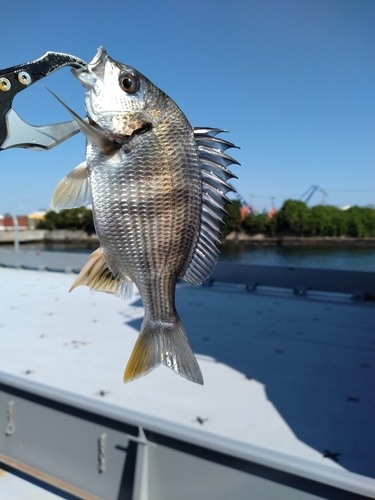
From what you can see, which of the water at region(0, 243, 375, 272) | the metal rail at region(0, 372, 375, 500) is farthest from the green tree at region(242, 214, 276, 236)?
the metal rail at region(0, 372, 375, 500)

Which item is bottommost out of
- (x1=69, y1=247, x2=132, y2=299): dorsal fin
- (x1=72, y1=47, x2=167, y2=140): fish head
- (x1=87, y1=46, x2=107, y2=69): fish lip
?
(x1=69, y1=247, x2=132, y2=299): dorsal fin

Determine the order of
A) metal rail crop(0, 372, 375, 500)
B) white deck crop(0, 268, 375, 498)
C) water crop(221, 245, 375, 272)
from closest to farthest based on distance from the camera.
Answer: metal rail crop(0, 372, 375, 500), white deck crop(0, 268, 375, 498), water crop(221, 245, 375, 272)

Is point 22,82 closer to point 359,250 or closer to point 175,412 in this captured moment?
point 175,412

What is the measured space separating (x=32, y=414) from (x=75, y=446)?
1.17ft

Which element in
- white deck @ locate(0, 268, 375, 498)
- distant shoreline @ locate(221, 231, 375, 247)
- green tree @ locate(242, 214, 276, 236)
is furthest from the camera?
green tree @ locate(242, 214, 276, 236)

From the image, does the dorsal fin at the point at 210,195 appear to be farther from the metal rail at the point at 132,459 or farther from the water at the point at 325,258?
the water at the point at 325,258

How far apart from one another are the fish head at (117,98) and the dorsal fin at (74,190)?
164 mm

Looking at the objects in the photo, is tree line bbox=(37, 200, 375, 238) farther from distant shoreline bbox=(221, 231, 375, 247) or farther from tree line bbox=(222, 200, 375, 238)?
distant shoreline bbox=(221, 231, 375, 247)

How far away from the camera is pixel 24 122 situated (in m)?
1.20

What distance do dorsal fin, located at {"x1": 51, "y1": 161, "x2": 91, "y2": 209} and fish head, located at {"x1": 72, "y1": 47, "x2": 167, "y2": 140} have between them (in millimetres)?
164

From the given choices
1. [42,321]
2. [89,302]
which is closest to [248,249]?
[89,302]

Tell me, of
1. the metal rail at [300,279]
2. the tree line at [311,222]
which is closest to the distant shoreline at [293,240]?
the tree line at [311,222]

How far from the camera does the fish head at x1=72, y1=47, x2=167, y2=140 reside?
3.29 feet

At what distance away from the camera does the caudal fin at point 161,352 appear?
0.99m
